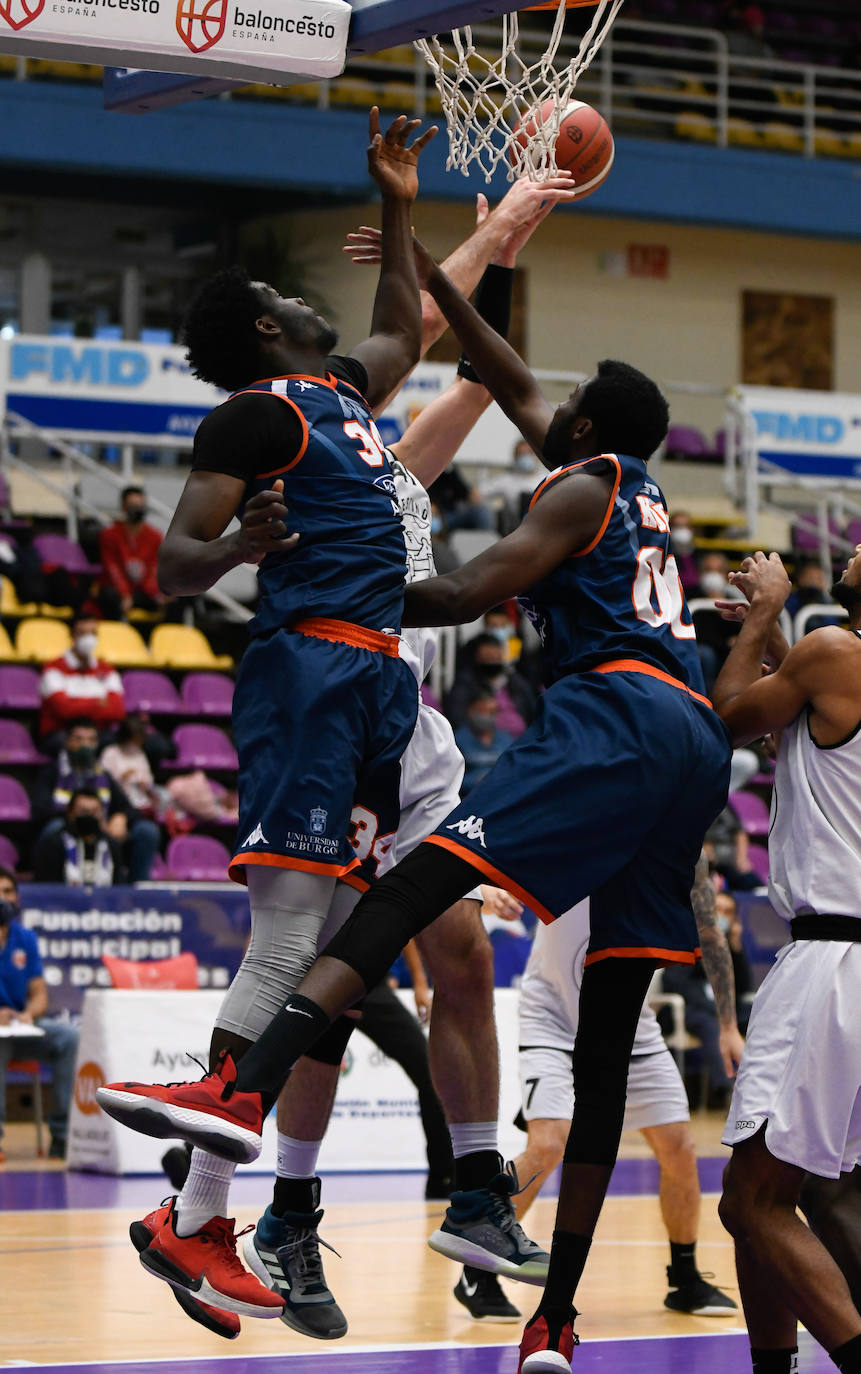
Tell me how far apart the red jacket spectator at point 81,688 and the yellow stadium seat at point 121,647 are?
0.96 meters

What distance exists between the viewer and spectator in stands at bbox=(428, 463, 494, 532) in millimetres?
18297

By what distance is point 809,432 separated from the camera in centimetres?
2083

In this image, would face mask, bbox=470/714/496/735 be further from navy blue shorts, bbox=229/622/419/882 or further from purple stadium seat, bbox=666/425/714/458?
navy blue shorts, bbox=229/622/419/882

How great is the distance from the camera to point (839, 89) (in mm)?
25531

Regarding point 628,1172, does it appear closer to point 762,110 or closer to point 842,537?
point 842,537

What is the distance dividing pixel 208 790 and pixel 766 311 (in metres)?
13.3

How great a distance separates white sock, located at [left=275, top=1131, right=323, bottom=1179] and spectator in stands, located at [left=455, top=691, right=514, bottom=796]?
952 centimetres

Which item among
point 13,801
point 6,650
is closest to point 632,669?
point 13,801

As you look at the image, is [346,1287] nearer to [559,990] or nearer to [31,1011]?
[559,990]

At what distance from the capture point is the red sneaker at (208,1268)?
4539mm

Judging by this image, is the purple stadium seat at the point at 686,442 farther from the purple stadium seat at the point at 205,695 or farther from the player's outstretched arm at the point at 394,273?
the player's outstretched arm at the point at 394,273

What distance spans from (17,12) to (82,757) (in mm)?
9063

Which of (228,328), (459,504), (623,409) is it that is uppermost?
(459,504)

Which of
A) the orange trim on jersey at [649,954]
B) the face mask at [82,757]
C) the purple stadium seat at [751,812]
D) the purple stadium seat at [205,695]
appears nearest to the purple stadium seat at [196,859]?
the face mask at [82,757]
